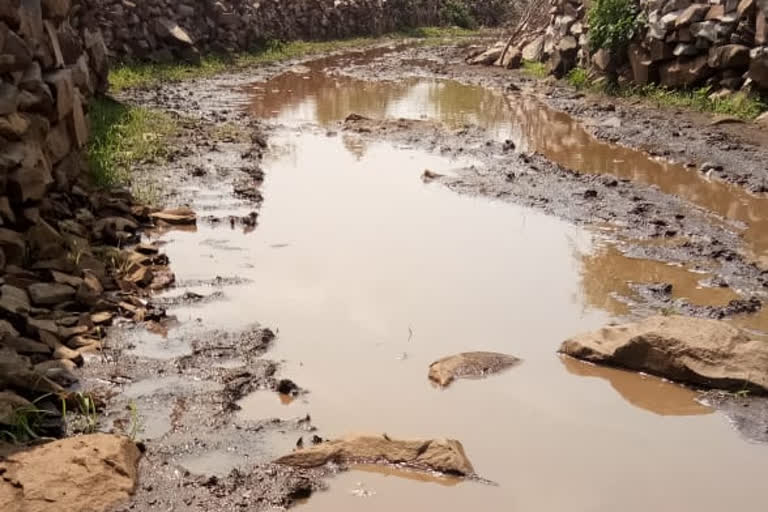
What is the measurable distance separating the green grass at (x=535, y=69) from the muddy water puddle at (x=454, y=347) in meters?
11.3

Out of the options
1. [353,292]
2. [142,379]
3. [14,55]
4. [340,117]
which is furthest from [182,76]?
[142,379]

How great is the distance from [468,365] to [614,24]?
40.7 ft

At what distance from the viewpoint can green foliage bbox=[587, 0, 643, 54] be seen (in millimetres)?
15977

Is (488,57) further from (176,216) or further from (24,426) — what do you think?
(24,426)

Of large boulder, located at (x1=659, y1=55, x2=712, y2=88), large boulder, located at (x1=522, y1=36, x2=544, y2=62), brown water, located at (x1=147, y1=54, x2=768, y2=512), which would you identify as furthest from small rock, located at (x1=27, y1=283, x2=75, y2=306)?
large boulder, located at (x1=522, y1=36, x2=544, y2=62)

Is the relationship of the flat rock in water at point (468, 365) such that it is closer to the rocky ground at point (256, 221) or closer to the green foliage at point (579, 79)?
the rocky ground at point (256, 221)

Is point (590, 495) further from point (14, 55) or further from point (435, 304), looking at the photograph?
point (14, 55)

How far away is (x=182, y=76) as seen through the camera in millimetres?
18891

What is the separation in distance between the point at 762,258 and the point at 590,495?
428cm

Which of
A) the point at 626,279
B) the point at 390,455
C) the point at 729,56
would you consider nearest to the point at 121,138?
the point at 626,279

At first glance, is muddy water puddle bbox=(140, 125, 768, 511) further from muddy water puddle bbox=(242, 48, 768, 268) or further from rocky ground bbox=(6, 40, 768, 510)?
muddy water puddle bbox=(242, 48, 768, 268)

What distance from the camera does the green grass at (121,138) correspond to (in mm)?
9367

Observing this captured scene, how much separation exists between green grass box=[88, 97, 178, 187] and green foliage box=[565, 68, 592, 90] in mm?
8507

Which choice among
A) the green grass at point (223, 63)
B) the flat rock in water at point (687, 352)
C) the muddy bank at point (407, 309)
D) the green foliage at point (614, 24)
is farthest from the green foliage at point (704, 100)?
the green grass at point (223, 63)
